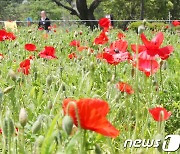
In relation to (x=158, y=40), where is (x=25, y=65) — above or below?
below

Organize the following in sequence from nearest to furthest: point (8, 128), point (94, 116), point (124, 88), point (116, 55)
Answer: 1. point (94, 116)
2. point (8, 128)
3. point (124, 88)
4. point (116, 55)

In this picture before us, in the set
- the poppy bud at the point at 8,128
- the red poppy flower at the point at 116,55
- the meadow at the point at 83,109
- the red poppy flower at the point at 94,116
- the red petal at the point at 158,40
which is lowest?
the meadow at the point at 83,109

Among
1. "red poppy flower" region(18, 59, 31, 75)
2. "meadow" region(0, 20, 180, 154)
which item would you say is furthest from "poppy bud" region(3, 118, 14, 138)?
"red poppy flower" region(18, 59, 31, 75)

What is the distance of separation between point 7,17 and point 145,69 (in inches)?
2210

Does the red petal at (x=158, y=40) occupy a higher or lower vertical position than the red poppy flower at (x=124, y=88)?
higher

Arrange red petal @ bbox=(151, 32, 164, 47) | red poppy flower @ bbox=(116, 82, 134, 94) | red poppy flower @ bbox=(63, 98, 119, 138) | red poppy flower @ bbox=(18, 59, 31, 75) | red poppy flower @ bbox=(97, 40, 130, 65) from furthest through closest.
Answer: red poppy flower @ bbox=(18, 59, 31, 75) → red poppy flower @ bbox=(97, 40, 130, 65) → red poppy flower @ bbox=(116, 82, 134, 94) → red petal @ bbox=(151, 32, 164, 47) → red poppy flower @ bbox=(63, 98, 119, 138)

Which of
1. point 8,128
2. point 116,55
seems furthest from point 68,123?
point 116,55

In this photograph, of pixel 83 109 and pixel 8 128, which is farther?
pixel 8 128

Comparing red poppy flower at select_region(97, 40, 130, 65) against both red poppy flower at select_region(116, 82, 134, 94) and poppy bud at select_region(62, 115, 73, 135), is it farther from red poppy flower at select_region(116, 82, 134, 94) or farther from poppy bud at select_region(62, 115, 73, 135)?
poppy bud at select_region(62, 115, 73, 135)

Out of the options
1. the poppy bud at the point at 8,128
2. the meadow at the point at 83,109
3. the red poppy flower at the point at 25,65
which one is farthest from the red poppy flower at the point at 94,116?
the red poppy flower at the point at 25,65

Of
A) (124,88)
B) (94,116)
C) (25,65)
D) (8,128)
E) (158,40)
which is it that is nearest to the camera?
(94,116)

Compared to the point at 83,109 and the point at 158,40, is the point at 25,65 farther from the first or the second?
the point at 83,109

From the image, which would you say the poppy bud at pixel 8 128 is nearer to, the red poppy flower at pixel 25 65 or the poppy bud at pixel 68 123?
the poppy bud at pixel 68 123

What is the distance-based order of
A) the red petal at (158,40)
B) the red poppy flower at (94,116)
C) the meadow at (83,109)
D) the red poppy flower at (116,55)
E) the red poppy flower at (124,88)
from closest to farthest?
the red poppy flower at (94,116) → the meadow at (83,109) → the red petal at (158,40) → the red poppy flower at (124,88) → the red poppy flower at (116,55)
